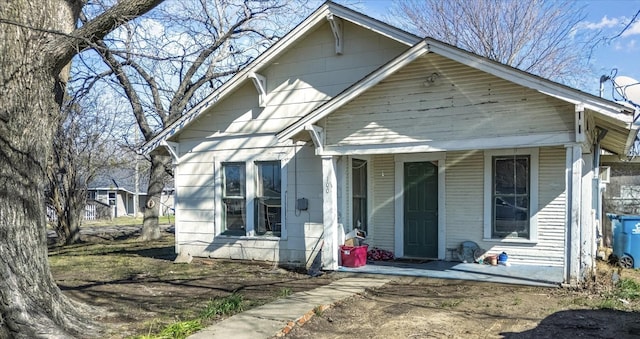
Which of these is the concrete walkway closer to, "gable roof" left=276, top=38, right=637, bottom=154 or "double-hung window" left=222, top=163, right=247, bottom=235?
"gable roof" left=276, top=38, right=637, bottom=154

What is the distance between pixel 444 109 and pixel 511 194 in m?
2.56

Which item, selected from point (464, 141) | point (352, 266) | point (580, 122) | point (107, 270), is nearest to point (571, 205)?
point (580, 122)

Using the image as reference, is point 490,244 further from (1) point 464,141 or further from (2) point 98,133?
(2) point 98,133

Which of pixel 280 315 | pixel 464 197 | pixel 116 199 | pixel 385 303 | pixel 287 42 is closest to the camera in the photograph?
pixel 280 315

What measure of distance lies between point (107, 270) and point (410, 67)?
767 cm

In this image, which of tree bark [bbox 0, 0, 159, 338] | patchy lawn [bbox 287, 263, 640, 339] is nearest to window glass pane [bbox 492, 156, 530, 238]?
patchy lawn [bbox 287, 263, 640, 339]

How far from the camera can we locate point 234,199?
10688 millimetres

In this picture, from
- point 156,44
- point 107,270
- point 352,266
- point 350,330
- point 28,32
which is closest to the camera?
point 28,32

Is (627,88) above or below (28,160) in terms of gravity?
above

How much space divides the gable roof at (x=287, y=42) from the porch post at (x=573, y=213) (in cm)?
341

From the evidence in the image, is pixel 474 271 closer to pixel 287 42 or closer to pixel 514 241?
pixel 514 241

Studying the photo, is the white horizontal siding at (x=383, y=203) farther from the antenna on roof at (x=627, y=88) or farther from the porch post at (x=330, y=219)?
the antenna on roof at (x=627, y=88)

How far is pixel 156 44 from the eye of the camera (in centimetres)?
683

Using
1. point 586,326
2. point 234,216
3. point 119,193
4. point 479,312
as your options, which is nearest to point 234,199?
point 234,216
